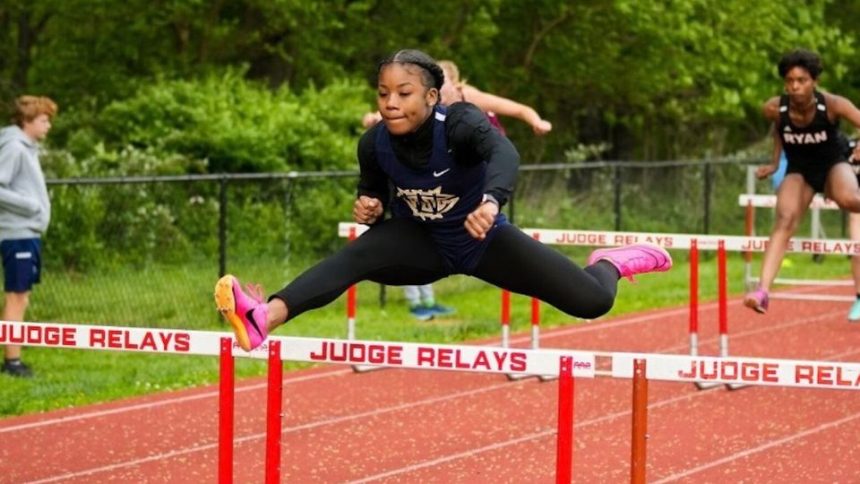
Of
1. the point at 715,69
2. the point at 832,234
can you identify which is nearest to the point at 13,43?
the point at 715,69

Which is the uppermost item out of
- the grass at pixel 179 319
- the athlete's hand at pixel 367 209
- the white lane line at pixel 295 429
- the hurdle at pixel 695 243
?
the athlete's hand at pixel 367 209

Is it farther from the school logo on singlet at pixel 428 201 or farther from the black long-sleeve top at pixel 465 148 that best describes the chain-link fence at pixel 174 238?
the school logo on singlet at pixel 428 201

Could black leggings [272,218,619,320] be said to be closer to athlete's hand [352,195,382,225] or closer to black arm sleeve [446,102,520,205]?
athlete's hand [352,195,382,225]

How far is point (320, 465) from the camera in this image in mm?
9188

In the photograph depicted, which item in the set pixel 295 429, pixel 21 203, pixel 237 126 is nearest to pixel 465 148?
pixel 295 429

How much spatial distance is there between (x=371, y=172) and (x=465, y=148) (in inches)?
20.6

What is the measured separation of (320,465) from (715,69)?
19.3 m

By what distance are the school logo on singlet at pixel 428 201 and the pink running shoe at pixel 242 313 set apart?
28.3 inches

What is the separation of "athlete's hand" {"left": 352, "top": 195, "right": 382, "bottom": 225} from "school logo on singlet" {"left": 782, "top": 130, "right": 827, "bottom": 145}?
14.0ft

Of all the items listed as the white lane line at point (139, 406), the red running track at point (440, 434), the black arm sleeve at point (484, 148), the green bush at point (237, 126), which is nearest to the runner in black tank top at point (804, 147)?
the red running track at point (440, 434)

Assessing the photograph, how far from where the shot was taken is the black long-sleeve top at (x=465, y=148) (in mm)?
6652

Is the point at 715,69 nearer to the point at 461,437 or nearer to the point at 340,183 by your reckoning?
the point at 340,183

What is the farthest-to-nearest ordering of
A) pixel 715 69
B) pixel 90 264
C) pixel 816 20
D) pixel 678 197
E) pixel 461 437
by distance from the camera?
pixel 816 20, pixel 715 69, pixel 678 197, pixel 90 264, pixel 461 437

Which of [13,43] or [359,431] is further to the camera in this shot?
[13,43]
